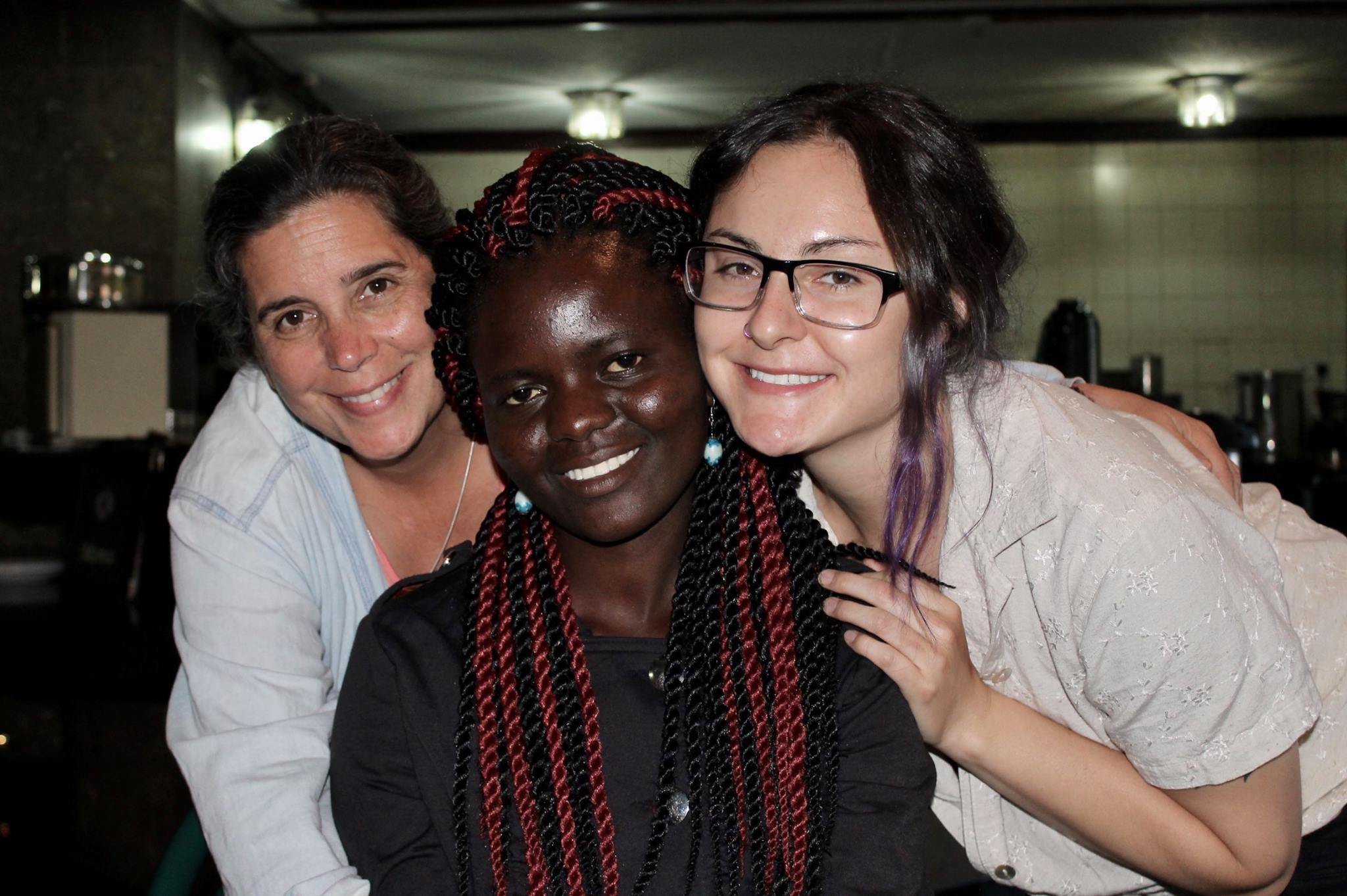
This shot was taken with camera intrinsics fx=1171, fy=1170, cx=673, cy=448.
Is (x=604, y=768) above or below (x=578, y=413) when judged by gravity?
below

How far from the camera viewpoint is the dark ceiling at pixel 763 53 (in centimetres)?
428

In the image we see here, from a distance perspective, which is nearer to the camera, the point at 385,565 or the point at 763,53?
the point at 385,565

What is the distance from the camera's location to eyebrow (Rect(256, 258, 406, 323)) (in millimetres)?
1522

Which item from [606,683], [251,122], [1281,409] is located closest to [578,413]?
[606,683]

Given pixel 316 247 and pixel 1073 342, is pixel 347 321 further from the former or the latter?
pixel 1073 342

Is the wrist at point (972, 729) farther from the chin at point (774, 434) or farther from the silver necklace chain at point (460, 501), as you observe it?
the silver necklace chain at point (460, 501)

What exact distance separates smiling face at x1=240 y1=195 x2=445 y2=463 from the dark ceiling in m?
2.60

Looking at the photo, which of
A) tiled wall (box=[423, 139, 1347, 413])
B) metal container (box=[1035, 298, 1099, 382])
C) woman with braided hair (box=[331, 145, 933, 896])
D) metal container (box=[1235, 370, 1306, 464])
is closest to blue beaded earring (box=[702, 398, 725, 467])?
woman with braided hair (box=[331, 145, 933, 896])

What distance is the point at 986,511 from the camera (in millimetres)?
1323

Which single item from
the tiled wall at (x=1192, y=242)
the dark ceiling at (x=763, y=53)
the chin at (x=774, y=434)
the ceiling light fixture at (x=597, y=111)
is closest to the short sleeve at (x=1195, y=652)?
the chin at (x=774, y=434)

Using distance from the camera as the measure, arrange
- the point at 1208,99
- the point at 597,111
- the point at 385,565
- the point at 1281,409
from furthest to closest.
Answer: the point at 597,111, the point at 1208,99, the point at 1281,409, the point at 385,565

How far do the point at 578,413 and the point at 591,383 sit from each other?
41mm

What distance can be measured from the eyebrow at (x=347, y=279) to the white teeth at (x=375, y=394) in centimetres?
14

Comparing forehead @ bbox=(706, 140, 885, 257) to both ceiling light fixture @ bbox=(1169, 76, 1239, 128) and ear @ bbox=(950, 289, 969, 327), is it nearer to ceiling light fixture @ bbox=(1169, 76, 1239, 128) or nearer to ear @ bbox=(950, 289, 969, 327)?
ear @ bbox=(950, 289, 969, 327)
